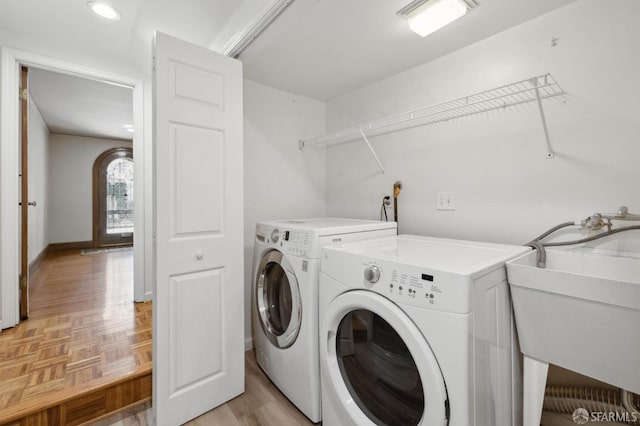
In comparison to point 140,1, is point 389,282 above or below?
below

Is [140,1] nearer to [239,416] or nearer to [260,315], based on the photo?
[260,315]

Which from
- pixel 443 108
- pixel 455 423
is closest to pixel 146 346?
pixel 455 423

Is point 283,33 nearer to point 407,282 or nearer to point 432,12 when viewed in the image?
point 432,12

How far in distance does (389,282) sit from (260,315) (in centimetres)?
112

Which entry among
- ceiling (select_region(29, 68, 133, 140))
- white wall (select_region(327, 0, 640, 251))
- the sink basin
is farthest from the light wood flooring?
ceiling (select_region(29, 68, 133, 140))

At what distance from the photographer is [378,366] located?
3.71 feet

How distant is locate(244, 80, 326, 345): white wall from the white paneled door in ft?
1.86

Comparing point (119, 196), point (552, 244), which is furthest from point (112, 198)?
point (552, 244)

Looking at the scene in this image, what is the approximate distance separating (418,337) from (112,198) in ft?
22.6

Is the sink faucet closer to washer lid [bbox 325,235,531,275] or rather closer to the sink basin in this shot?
the sink basin

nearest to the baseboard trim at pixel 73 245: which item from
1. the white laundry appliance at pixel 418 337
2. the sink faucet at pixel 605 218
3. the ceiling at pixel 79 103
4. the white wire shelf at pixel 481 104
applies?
the ceiling at pixel 79 103

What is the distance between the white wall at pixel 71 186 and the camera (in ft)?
17.2

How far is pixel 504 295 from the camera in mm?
1079

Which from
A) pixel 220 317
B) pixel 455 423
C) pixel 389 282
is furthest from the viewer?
pixel 220 317
